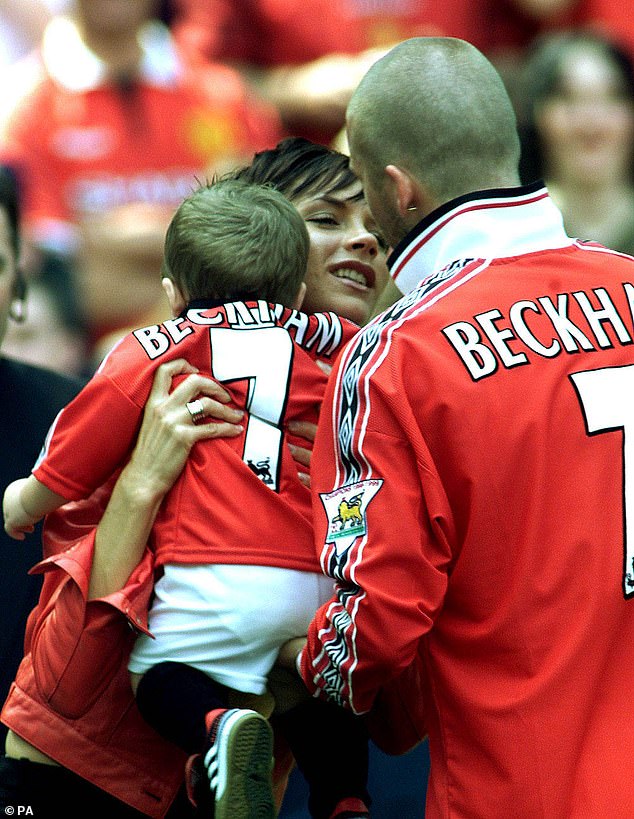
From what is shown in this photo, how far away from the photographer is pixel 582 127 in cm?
592

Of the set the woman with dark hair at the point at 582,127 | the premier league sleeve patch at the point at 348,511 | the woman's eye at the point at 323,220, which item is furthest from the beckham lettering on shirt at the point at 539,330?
the woman with dark hair at the point at 582,127

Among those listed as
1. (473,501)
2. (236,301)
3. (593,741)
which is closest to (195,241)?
(236,301)

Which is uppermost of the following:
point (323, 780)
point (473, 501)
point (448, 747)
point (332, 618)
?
point (473, 501)

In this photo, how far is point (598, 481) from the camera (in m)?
2.28

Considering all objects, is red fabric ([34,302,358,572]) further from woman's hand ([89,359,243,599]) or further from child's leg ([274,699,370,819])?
child's leg ([274,699,370,819])

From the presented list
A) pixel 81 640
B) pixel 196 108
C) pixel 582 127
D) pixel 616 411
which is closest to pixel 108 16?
pixel 196 108

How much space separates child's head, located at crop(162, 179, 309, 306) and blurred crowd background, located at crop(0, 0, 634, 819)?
271cm

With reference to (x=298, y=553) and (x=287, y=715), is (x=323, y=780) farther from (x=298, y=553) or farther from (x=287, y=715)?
(x=298, y=553)

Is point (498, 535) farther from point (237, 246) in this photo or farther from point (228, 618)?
point (237, 246)

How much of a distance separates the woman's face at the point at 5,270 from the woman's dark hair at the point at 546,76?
286 centimetres

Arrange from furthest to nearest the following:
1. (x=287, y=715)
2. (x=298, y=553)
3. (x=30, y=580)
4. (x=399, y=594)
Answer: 1. (x=30, y=580)
2. (x=287, y=715)
3. (x=298, y=553)
4. (x=399, y=594)

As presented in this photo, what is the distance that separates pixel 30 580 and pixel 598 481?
4.58ft

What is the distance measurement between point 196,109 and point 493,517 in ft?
13.1

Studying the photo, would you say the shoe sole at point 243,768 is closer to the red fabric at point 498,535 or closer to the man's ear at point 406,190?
the red fabric at point 498,535
